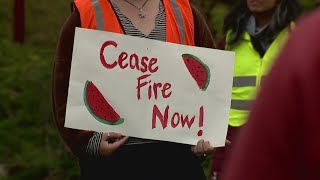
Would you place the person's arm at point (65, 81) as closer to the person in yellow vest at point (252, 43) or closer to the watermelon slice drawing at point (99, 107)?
the watermelon slice drawing at point (99, 107)

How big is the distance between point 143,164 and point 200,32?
0.48 metres

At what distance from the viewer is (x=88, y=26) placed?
3.02 meters

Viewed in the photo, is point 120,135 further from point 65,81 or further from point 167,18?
point 167,18

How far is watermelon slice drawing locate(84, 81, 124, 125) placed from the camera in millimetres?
3004

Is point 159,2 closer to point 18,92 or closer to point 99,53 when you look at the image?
point 99,53

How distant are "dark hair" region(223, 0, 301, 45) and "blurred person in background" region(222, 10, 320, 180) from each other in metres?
3.21

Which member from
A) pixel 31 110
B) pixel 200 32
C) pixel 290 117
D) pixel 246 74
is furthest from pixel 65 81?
pixel 31 110

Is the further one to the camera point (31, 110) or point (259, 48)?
point (31, 110)

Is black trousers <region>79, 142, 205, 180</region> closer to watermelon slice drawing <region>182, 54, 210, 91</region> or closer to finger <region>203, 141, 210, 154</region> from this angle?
finger <region>203, 141, 210, 154</region>

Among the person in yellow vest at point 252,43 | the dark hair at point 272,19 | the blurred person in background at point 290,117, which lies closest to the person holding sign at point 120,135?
the person in yellow vest at point 252,43

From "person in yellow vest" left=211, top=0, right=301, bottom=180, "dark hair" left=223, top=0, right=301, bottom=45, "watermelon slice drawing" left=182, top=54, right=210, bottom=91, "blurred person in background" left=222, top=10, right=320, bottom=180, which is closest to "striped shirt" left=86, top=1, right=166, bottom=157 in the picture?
"watermelon slice drawing" left=182, top=54, right=210, bottom=91

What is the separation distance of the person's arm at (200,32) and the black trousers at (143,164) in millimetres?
362

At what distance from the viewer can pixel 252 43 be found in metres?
4.53

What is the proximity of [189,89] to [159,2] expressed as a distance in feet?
1.00
